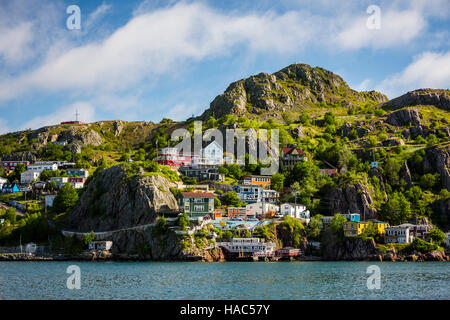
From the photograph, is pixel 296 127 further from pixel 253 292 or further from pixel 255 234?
pixel 253 292

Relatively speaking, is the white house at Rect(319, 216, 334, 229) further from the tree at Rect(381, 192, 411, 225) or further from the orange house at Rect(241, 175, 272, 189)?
the orange house at Rect(241, 175, 272, 189)

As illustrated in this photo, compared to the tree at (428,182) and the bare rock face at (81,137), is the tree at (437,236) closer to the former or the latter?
the tree at (428,182)

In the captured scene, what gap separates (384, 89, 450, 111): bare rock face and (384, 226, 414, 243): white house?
302 feet

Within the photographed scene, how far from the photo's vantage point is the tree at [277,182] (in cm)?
12156

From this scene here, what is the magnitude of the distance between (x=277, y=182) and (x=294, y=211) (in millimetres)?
18083

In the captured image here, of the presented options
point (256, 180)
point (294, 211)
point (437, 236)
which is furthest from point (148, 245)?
point (437, 236)

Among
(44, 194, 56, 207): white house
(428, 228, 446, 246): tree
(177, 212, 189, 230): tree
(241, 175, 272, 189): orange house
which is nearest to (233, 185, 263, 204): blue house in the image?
(241, 175, 272, 189): orange house

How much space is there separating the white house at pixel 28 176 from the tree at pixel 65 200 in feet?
85.0

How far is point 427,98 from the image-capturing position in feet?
584

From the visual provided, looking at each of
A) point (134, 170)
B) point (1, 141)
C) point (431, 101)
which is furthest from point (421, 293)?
point (1, 141)

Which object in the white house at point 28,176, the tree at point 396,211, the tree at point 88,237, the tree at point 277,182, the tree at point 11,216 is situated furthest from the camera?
the white house at point 28,176

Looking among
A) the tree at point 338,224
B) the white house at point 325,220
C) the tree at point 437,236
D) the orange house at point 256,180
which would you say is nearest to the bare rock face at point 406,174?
the tree at point 437,236

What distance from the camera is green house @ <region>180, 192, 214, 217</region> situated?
9869 cm
